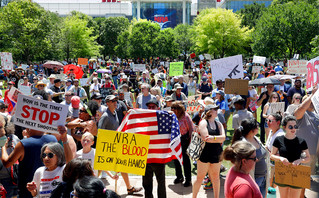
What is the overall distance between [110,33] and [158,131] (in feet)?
233

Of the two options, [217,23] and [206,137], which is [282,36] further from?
[206,137]

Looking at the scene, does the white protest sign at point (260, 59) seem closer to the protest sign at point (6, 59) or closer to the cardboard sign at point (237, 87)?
the cardboard sign at point (237, 87)

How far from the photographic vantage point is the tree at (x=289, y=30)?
34.9 m

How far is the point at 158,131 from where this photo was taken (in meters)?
5.77

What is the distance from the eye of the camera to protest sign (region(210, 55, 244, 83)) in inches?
445

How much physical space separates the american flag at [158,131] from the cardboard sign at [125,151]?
45 cm

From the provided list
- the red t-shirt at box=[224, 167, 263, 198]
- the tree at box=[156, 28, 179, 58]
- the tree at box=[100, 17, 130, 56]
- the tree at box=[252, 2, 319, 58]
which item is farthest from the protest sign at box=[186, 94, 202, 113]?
the tree at box=[100, 17, 130, 56]

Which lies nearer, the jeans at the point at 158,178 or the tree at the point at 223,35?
the jeans at the point at 158,178

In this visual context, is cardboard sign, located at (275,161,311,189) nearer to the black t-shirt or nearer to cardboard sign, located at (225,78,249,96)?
the black t-shirt

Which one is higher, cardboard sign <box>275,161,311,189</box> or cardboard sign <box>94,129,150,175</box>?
cardboard sign <box>94,129,150,175</box>

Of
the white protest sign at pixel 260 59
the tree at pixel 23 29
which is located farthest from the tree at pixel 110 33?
the white protest sign at pixel 260 59

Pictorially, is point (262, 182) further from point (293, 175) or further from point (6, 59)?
point (6, 59)

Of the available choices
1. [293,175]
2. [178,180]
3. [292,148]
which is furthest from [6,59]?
[293,175]

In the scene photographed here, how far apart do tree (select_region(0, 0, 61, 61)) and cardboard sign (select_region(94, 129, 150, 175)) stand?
31625mm
